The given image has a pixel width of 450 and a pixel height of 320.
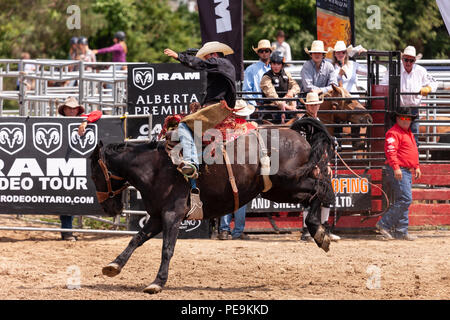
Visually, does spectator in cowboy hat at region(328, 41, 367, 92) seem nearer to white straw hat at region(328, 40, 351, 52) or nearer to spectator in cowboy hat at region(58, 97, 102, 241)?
white straw hat at region(328, 40, 351, 52)

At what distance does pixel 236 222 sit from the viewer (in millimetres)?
12836

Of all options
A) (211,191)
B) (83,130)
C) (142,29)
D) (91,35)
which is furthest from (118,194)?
(142,29)

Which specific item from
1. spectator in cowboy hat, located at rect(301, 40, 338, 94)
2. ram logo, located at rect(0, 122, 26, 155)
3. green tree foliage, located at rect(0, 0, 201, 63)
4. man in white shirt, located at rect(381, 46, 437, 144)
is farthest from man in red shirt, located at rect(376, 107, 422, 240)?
green tree foliage, located at rect(0, 0, 201, 63)

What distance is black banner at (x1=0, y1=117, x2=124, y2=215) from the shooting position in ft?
39.0

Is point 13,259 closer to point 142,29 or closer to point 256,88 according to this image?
point 256,88

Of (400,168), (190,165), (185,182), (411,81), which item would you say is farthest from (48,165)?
(411,81)

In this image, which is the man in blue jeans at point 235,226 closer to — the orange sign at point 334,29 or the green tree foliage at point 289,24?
the orange sign at point 334,29

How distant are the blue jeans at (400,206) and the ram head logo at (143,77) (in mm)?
3983

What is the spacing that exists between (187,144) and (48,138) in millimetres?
3816

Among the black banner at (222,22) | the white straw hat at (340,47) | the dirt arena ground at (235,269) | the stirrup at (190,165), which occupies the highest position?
the black banner at (222,22)

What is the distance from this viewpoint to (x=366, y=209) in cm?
1325

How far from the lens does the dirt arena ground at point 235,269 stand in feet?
28.1

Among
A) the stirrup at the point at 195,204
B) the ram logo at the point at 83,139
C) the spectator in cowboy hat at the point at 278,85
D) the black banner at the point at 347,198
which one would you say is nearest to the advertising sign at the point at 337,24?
the spectator in cowboy hat at the point at 278,85

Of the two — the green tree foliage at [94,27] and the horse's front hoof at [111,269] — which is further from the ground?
the green tree foliage at [94,27]
